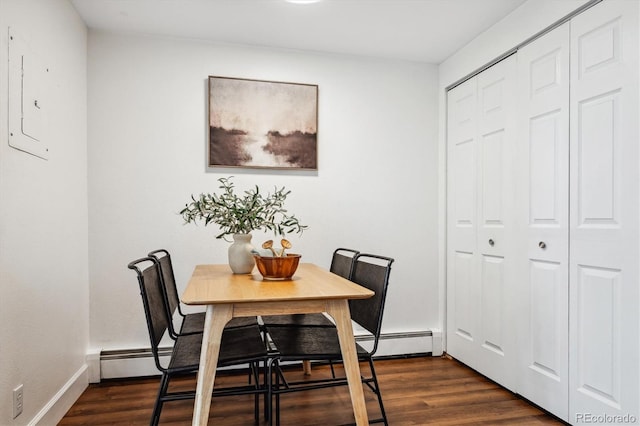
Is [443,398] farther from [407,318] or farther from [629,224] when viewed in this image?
[629,224]

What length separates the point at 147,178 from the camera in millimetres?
2873

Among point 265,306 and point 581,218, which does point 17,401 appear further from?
point 581,218

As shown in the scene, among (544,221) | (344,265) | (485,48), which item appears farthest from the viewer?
(485,48)

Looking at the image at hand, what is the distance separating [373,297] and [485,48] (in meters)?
1.91

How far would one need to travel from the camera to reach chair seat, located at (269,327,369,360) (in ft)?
6.05

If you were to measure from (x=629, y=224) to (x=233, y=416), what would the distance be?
2.14 m

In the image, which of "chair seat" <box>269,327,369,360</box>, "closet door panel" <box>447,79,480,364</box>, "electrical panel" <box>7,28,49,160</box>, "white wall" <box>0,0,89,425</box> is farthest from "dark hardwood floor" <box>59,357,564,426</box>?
"electrical panel" <box>7,28,49,160</box>

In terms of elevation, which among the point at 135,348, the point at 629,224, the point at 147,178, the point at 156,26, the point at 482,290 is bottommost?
the point at 135,348

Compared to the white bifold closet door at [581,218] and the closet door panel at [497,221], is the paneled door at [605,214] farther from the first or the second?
the closet door panel at [497,221]

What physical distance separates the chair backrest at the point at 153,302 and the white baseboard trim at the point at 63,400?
28.7 inches

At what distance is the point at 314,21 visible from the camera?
269 cm

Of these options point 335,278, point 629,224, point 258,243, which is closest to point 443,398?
point 335,278

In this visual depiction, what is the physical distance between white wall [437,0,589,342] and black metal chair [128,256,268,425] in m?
1.88

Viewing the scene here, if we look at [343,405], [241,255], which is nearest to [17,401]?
[241,255]
